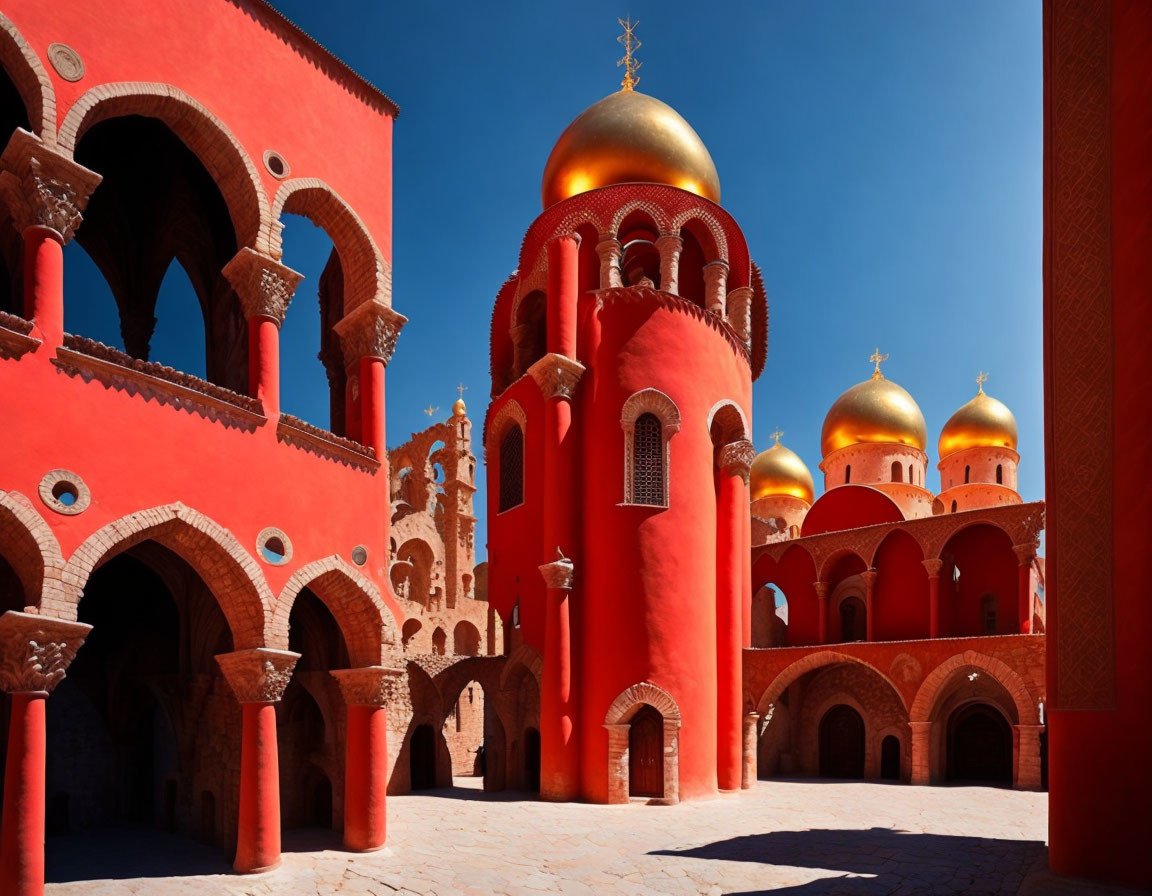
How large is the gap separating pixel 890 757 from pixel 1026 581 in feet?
19.0

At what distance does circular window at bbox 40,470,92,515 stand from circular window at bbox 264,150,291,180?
4.68 meters

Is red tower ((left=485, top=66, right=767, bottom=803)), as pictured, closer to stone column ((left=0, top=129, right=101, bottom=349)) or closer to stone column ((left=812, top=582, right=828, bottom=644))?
stone column ((left=812, top=582, right=828, bottom=644))

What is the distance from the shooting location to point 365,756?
37.2 feet

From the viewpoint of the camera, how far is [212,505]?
9.82 metres

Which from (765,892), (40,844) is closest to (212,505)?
(40,844)

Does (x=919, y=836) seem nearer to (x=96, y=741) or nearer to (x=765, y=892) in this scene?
(x=765, y=892)

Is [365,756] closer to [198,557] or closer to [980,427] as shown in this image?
[198,557]

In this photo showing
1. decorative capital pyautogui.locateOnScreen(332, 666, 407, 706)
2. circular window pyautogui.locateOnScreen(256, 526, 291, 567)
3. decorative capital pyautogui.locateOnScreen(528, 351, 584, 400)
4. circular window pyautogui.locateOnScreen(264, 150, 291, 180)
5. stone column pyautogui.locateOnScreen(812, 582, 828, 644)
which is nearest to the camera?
circular window pyautogui.locateOnScreen(256, 526, 291, 567)

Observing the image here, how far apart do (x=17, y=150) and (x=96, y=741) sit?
30.1 feet

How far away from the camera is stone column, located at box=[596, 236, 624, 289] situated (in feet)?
64.4

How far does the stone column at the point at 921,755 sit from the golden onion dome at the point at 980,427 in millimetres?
17355

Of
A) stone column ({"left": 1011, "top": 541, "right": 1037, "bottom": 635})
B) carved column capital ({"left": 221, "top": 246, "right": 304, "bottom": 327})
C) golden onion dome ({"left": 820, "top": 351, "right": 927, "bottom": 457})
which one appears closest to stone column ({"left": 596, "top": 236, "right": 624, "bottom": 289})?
carved column capital ({"left": 221, "top": 246, "right": 304, "bottom": 327})

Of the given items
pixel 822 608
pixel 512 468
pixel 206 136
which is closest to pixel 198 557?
pixel 206 136

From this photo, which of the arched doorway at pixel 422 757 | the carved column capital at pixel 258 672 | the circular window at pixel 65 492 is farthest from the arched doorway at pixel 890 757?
the circular window at pixel 65 492
